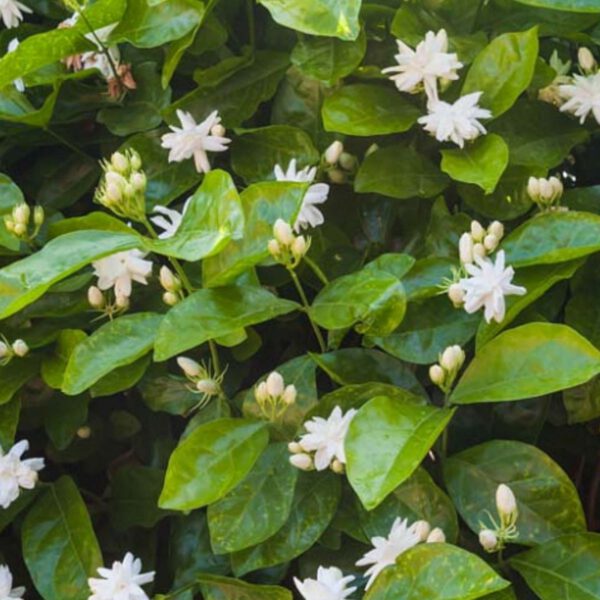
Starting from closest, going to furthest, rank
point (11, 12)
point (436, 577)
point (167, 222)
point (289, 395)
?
point (436, 577) → point (289, 395) → point (167, 222) → point (11, 12)

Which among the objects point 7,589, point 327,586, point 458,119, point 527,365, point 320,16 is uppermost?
point 320,16

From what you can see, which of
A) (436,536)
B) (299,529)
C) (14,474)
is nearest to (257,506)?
(299,529)

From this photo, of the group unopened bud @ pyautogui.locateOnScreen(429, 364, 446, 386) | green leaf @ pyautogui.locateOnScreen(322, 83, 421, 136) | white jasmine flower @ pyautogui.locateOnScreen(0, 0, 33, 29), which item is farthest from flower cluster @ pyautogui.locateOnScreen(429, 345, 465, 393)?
white jasmine flower @ pyautogui.locateOnScreen(0, 0, 33, 29)

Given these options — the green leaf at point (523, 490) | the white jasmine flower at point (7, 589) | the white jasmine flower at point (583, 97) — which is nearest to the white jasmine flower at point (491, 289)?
the green leaf at point (523, 490)

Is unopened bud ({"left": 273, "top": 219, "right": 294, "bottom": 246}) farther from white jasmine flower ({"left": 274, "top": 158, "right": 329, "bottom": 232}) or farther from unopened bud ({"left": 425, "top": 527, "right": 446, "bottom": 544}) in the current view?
unopened bud ({"left": 425, "top": 527, "right": 446, "bottom": 544})

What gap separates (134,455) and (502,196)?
1.55ft

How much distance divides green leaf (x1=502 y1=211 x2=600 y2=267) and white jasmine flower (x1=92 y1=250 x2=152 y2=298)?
312 millimetres

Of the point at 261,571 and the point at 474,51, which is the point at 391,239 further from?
the point at 261,571

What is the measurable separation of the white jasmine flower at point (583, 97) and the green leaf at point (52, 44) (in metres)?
0.42

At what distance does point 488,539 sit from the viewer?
0.84 m

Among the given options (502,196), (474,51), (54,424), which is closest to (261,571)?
(54,424)

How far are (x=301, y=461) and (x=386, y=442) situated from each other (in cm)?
9

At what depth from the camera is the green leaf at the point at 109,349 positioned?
2.88ft

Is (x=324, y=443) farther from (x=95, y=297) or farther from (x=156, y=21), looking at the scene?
(x=156, y=21)
